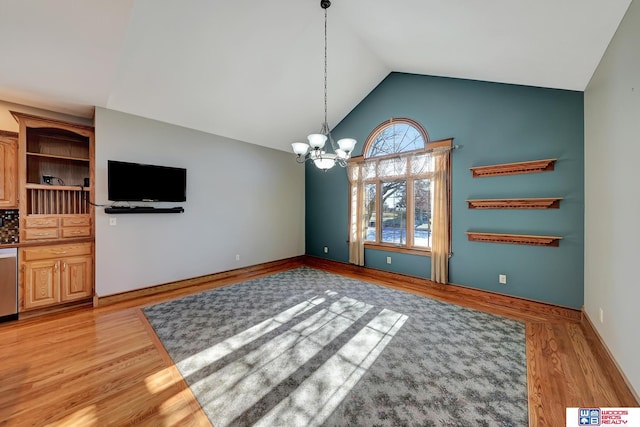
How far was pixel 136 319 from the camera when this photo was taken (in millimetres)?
3037

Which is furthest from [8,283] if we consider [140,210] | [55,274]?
[140,210]

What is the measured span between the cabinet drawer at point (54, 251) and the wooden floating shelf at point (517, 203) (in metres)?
5.56

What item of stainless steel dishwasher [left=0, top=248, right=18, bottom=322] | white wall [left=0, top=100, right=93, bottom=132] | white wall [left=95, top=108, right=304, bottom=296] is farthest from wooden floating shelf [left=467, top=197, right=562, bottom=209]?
white wall [left=0, top=100, right=93, bottom=132]

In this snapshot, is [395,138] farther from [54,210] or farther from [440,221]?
[54,210]

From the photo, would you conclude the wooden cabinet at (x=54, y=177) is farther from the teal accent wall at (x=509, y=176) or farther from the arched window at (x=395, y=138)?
the teal accent wall at (x=509, y=176)

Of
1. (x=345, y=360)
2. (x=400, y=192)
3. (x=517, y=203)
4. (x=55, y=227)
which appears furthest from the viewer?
(x=400, y=192)

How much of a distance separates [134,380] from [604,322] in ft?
13.7

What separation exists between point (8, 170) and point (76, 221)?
2.79 ft

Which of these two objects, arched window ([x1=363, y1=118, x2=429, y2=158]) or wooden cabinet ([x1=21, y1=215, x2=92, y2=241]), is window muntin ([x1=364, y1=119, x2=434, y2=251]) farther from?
wooden cabinet ([x1=21, y1=215, x2=92, y2=241])

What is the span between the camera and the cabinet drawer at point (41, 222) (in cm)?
Result: 300

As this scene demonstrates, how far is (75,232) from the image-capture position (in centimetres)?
333

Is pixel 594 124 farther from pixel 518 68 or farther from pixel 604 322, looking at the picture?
pixel 604 322

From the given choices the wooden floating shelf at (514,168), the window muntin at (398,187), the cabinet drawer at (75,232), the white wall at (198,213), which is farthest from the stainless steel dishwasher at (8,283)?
the wooden floating shelf at (514,168)

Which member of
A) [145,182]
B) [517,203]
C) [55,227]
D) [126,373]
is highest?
[145,182]
